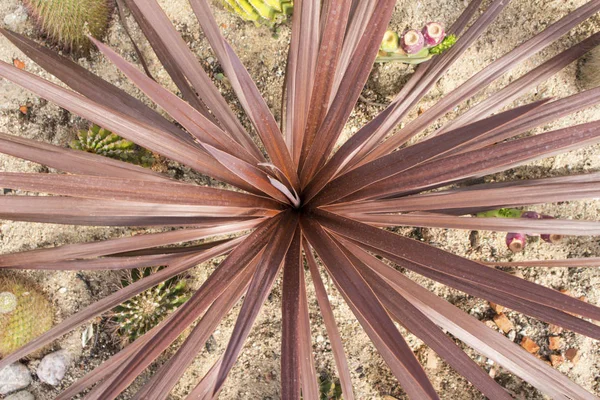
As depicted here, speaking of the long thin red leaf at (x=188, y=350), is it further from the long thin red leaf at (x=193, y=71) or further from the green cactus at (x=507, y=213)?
the green cactus at (x=507, y=213)

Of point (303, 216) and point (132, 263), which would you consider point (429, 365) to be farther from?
point (132, 263)

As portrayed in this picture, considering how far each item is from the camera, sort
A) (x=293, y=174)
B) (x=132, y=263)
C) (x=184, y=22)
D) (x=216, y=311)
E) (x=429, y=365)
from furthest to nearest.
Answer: (x=184, y=22) → (x=429, y=365) → (x=132, y=263) → (x=293, y=174) → (x=216, y=311)

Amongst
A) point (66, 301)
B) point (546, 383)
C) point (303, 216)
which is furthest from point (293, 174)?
point (66, 301)

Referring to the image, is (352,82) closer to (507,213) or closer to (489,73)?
(489,73)

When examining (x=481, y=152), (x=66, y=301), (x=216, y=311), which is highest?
(x=481, y=152)

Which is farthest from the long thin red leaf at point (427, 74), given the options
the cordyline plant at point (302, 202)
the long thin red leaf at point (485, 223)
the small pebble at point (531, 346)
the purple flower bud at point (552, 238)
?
the small pebble at point (531, 346)

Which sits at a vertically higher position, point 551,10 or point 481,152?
point 551,10
